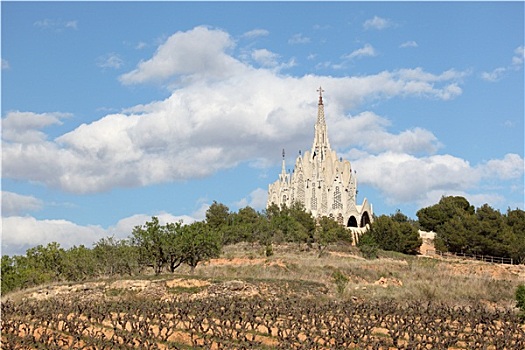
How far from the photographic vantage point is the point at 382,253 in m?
57.7

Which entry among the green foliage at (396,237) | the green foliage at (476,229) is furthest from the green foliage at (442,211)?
the green foliage at (396,237)

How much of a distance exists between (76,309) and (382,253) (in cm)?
3791

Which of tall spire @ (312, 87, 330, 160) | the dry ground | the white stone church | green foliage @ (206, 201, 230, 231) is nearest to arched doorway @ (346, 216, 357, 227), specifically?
the white stone church

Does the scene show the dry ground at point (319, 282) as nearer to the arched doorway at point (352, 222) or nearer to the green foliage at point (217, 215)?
the green foliage at point (217, 215)

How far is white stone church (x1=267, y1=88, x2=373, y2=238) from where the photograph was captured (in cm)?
8131

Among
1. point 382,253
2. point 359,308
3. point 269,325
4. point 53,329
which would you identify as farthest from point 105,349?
point 382,253

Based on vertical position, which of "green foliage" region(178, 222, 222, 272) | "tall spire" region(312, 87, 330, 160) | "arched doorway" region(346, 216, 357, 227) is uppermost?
"tall spire" region(312, 87, 330, 160)

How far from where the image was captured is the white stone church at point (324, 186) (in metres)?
81.3

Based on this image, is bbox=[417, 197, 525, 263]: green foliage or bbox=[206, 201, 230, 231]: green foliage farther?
bbox=[206, 201, 230, 231]: green foliage

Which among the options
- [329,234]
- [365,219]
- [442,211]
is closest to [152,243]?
[329,234]

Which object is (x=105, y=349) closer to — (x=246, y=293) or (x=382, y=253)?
(x=246, y=293)

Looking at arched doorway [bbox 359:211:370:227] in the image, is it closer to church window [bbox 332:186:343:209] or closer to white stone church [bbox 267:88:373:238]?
white stone church [bbox 267:88:373:238]

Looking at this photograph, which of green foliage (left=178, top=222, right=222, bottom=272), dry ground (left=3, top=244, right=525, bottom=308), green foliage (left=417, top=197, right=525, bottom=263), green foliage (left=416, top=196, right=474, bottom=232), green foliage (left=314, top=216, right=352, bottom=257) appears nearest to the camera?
dry ground (left=3, top=244, right=525, bottom=308)

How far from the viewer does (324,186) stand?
3243 inches
